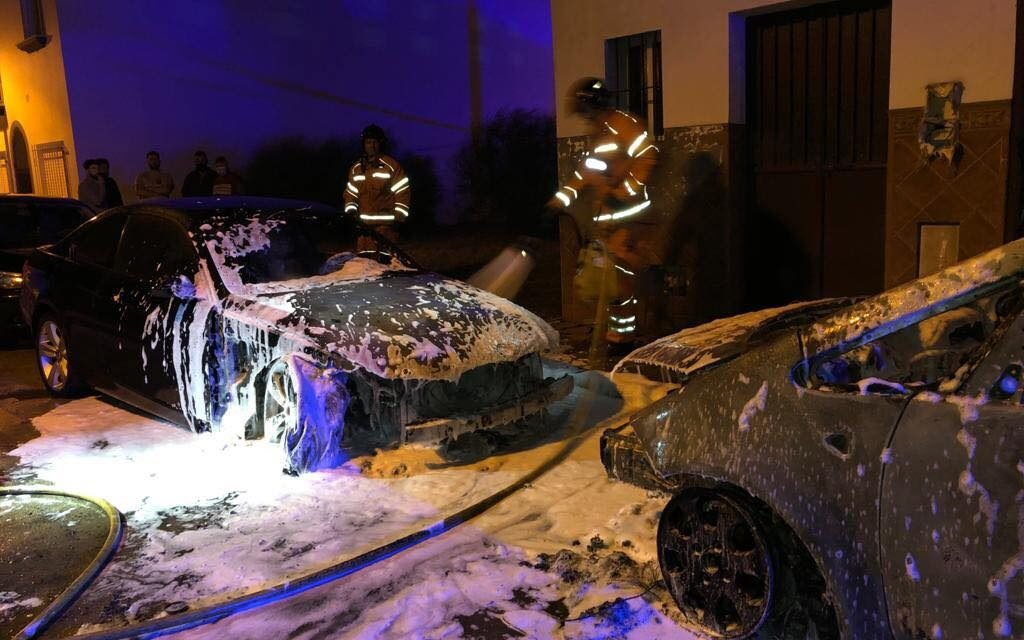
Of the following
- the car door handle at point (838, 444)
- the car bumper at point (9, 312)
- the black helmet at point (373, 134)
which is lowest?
the car bumper at point (9, 312)

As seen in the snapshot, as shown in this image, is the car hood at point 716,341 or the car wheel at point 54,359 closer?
the car hood at point 716,341

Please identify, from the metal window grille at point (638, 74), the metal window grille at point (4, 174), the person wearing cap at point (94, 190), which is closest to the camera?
the metal window grille at point (638, 74)

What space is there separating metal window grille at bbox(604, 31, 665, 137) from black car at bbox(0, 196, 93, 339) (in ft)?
22.0

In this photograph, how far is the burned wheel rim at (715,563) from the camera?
10.1 ft

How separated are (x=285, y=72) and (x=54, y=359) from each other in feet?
45.2

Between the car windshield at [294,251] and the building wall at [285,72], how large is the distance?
11.8m

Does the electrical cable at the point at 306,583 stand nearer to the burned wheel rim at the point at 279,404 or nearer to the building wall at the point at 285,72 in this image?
the burned wheel rim at the point at 279,404

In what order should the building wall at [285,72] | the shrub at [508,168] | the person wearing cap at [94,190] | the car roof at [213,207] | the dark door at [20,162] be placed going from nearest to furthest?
1. the car roof at [213,207]
2. the person wearing cap at [94,190]
3. the building wall at [285,72]
4. the dark door at [20,162]
5. the shrub at [508,168]

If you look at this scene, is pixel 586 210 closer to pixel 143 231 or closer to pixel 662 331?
pixel 662 331

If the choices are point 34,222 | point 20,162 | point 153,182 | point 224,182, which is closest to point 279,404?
point 34,222

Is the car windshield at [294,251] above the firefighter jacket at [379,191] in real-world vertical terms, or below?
below

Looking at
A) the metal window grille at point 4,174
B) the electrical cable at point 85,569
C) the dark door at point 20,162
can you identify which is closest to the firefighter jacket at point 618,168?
the electrical cable at point 85,569

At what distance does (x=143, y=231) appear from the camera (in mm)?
6219

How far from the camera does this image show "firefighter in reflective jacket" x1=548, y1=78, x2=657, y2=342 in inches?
274
